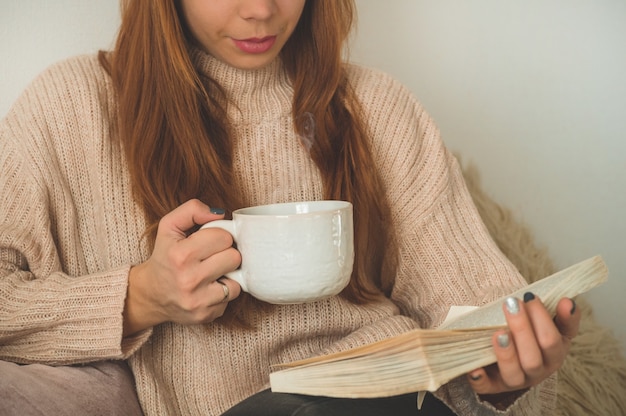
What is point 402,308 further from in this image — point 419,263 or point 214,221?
point 214,221

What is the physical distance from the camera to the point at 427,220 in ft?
3.24

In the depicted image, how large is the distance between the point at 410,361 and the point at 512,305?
12 cm

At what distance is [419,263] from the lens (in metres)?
0.99

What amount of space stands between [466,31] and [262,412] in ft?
3.44

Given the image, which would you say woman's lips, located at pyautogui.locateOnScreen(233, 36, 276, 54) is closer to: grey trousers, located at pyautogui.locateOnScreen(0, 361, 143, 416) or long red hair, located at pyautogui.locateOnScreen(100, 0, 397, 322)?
long red hair, located at pyautogui.locateOnScreen(100, 0, 397, 322)

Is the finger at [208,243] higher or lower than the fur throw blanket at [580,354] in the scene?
higher

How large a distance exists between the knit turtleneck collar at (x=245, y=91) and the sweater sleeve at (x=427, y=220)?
0.50 ft

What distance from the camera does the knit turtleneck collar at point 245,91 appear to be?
0.97 meters

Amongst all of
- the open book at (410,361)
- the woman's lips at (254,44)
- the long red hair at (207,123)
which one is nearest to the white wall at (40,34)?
the long red hair at (207,123)

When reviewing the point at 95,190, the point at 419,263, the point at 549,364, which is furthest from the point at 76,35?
the point at 549,364

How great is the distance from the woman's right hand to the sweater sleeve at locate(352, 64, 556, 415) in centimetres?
34

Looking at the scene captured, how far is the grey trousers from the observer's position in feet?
2.35

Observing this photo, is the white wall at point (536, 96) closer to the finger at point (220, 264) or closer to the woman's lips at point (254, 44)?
the woman's lips at point (254, 44)

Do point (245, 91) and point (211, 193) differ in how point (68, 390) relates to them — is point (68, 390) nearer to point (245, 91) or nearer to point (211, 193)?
point (211, 193)
